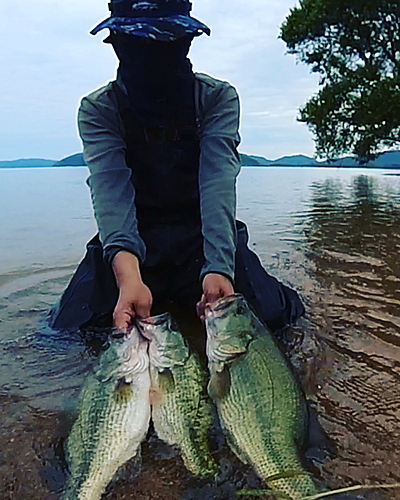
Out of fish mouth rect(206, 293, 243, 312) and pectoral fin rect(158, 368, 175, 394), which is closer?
pectoral fin rect(158, 368, 175, 394)

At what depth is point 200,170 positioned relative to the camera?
322 centimetres

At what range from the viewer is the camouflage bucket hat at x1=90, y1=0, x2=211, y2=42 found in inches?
109

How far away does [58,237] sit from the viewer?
814 cm

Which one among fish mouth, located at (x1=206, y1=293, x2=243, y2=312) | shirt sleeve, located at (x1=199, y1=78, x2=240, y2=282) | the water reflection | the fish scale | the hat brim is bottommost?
the water reflection

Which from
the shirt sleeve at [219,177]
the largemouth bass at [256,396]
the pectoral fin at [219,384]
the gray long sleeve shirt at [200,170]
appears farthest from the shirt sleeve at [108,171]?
the pectoral fin at [219,384]

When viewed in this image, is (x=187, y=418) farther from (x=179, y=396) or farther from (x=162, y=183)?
(x=162, y=183)

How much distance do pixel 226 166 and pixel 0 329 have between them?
6.37 ft

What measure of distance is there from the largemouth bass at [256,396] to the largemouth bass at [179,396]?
8 centimetres

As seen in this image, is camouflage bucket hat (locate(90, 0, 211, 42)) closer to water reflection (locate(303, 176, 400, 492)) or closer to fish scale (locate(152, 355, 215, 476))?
fish scale (locate(152, 355, 215, 476))

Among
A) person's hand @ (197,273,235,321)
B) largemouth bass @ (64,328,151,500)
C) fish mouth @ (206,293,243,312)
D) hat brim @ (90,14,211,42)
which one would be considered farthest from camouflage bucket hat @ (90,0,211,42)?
largemouth bass @ (64,328,151,500)

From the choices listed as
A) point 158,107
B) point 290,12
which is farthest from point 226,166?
point 290,12

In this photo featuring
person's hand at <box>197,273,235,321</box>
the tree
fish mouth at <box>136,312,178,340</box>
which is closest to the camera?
fish mouth at <box>136,312,178,340</box>

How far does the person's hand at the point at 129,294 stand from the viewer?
2434mm

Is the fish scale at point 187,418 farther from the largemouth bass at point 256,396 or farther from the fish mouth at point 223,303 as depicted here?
the fish mouth at point 223,303
